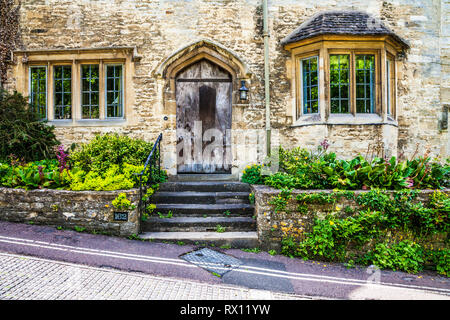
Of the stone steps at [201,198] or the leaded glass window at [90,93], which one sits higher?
the leaded glass window at [90,93]

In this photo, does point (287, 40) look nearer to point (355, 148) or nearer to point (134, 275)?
point (355, 148)

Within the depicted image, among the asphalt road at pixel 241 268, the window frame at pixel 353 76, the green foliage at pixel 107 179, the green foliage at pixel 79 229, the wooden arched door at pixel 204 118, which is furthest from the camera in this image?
the wooden arched door at pixel 204 118

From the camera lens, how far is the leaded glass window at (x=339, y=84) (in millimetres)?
7453

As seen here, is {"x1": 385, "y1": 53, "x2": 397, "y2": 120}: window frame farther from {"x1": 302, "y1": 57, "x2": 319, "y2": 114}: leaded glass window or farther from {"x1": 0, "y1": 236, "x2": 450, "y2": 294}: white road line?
{"x1": 0, "y1": 236, "x2": 450, "y2": 294}: white road line

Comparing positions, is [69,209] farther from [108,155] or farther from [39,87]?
[39,87]

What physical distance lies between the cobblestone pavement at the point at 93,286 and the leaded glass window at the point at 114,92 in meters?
4.82

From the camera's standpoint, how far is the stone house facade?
7391mm

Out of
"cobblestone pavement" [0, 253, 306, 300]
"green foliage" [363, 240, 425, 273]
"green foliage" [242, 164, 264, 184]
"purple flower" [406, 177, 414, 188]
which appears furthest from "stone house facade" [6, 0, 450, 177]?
"cobblestone pavement" [0, 253, 306, 300]

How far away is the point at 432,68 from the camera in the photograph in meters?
7.98

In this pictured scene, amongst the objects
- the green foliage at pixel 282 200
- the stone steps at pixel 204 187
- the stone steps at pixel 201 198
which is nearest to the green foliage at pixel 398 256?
the green foliage at pixel 282 200

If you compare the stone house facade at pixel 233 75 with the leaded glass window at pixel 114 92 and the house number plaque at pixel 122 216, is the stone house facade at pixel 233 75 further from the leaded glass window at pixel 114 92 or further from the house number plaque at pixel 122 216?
the house number plaque at pixel 122 216

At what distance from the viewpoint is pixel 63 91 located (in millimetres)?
8062

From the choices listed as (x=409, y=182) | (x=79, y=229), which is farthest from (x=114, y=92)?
(x=409, y=182)

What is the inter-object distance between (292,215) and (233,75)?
4345 mm
